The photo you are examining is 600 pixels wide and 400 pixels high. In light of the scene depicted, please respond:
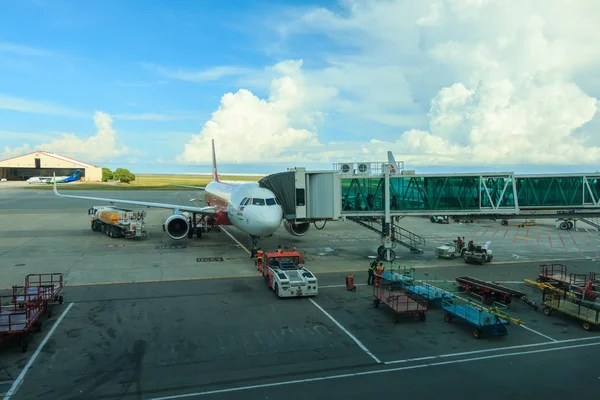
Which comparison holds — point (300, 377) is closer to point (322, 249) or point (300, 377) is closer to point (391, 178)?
point (391, 178)

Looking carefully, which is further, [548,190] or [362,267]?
[548,190]

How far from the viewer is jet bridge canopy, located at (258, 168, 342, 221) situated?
94.3 feet

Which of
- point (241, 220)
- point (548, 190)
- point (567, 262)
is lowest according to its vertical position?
point (567, 262)

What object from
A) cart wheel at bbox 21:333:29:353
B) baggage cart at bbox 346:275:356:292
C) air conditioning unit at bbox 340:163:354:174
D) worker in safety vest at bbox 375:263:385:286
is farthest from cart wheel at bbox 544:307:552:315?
cart wheel at bbox 21:333:29:353

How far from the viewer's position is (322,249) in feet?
111

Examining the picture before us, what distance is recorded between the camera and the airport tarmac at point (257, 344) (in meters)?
11.6

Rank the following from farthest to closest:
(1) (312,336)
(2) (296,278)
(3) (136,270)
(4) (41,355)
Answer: (3) (136,270)
(2) (296,278)
(1) (312,336)
(4) (41,355)

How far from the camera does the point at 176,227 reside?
33562mm

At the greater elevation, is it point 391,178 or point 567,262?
point 391,178

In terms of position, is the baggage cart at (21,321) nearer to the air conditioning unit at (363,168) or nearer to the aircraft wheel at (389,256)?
the aircraft wheel at (389,256)

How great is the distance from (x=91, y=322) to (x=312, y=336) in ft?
28.0

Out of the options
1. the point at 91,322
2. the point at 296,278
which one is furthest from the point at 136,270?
the point at 296,278

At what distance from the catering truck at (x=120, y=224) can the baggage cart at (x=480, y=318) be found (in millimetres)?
28357

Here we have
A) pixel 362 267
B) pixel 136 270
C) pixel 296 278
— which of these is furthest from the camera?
pixel 362 267
